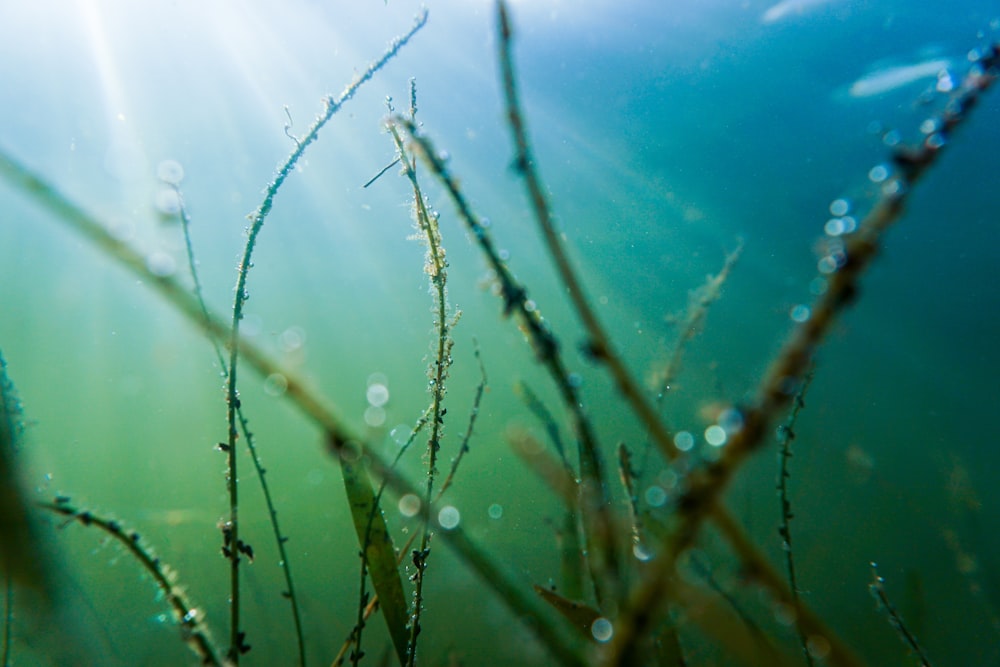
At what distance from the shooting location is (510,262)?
23.4ft

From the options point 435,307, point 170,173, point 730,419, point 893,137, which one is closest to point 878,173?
point 893,137

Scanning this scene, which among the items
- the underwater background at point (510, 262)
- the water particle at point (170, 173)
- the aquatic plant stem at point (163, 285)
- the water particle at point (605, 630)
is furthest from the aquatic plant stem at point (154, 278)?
the underwater background at point (510, 262)

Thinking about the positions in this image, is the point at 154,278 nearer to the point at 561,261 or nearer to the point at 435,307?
the point at 561,261

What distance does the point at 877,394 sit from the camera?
16656mm

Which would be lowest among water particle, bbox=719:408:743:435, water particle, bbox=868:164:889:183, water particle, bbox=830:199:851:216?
water particle, bbox=719:408:743:435

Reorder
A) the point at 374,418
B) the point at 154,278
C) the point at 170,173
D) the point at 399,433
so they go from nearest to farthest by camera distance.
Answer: the point at 154,278 < the point at 374,418 < the point at 170,173 < the point at 399,433

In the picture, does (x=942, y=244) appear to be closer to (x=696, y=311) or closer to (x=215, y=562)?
(x=696, y=311)

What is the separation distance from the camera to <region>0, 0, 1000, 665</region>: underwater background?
869 cm

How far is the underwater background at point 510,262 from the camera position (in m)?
8.69

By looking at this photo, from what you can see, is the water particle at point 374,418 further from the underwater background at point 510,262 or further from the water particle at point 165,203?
the underwater background at point 510,262

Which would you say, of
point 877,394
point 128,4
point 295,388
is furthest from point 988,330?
point 128,4

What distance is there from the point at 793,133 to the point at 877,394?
9638mm

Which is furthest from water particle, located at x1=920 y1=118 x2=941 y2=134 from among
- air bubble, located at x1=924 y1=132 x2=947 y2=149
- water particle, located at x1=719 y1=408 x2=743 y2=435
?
water particle, located at x1=719 y1=408 x2=743 y2=435

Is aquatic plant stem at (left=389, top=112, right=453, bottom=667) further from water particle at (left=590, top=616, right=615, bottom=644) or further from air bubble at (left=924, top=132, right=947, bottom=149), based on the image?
air bubble at (left=924, top=132, right=947, bottom=149)
